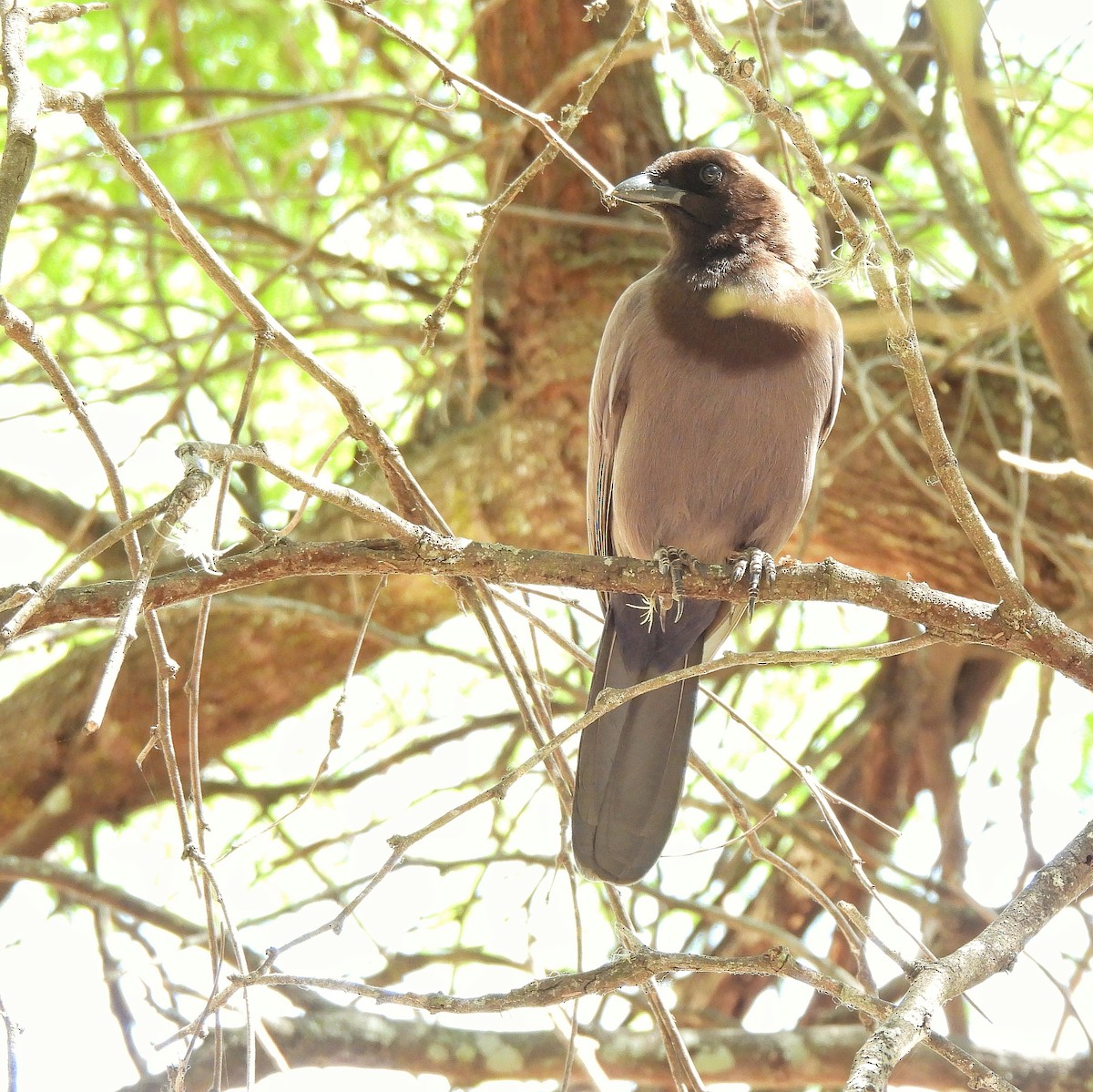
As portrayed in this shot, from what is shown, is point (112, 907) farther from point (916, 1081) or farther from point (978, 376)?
point (978, 376)

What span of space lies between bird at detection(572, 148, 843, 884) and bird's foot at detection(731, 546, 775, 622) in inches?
1.7

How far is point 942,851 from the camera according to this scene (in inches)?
191

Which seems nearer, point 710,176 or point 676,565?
point 676,565

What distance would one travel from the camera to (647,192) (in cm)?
403

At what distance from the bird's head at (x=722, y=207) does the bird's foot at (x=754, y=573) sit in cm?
103

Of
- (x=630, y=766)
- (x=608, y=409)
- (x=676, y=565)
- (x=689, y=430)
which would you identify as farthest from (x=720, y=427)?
(x=630, y=766)

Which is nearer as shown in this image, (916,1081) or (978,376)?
(916,1081)

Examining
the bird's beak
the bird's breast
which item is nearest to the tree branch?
the bird's breast

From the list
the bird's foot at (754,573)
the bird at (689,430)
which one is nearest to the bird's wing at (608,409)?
the bird at (689,430)

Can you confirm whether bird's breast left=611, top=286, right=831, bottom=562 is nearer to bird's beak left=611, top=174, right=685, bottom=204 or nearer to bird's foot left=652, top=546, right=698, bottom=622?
bird's foot left=652, top=546, right=698, bottom=622

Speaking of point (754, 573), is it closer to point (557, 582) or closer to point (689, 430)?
point (689, 430)

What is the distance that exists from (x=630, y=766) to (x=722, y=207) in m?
1.77

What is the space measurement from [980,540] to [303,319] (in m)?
4.27

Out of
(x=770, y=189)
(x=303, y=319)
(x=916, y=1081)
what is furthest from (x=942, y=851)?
(x=303, y=319)
